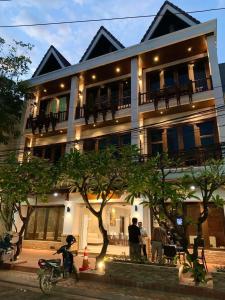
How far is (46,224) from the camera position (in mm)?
15539

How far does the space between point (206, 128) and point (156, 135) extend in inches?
106

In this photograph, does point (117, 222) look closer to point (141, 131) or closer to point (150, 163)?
point (141, 131)

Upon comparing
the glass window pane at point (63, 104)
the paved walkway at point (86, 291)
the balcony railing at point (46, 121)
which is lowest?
the paved walkway at point (86, 291)

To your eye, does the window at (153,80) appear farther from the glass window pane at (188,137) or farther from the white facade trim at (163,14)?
the glass window pane at (188,137)

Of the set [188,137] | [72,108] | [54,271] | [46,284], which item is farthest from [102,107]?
[46,284]

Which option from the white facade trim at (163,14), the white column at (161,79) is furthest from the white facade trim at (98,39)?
the white column at (161,79)

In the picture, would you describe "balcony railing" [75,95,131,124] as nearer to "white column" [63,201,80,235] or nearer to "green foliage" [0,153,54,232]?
"white column" [63,201,80,235]

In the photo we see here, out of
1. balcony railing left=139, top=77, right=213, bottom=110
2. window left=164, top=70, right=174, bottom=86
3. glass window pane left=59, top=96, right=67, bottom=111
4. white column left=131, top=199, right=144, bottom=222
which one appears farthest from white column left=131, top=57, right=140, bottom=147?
glass window pane left=59, top=96, right=67, bottom=111

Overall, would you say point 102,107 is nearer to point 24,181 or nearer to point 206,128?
point 206,128

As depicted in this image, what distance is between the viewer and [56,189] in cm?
1441

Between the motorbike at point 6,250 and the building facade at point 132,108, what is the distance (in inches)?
176

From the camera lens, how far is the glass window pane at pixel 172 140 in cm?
1332

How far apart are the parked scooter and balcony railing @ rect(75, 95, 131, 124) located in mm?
8878

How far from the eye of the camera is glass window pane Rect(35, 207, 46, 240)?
50.9 ft
